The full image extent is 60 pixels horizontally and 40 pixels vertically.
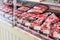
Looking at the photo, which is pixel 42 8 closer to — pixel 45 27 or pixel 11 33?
pixel 45 27

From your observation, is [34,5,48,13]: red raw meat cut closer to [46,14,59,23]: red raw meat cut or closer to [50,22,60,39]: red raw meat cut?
[46,14,59,23]: red raw meat cut

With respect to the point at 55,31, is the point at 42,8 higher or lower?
higher

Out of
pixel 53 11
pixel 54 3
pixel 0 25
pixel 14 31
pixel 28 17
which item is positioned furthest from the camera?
pixel 0 25

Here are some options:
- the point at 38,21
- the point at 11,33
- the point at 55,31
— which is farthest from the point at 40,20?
the point at 11,33

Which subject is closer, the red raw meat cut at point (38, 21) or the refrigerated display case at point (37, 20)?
the refrigerated display case at point (37, 20)

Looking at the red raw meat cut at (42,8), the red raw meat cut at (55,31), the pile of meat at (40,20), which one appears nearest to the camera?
the red raw meat cut at (55,31)

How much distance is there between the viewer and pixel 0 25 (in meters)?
2.96

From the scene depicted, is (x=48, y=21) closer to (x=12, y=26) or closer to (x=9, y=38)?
(x=12, y=26)

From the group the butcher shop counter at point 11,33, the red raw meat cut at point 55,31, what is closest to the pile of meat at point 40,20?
the red raw meat cut at point 55,31

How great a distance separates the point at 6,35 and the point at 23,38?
2.38 ft

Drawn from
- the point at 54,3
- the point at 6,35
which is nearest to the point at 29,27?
the point at 54,3

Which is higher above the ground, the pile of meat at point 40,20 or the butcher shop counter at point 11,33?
the pile of meat at point 40,20

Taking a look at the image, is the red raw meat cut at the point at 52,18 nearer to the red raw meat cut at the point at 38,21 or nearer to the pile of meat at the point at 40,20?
the pile of meat at the point at 40,20

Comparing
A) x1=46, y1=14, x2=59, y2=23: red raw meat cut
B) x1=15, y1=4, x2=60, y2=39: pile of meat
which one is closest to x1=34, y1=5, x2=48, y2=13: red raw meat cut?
x1=15, y1=4, x2=60, y2=39: pile of meat
